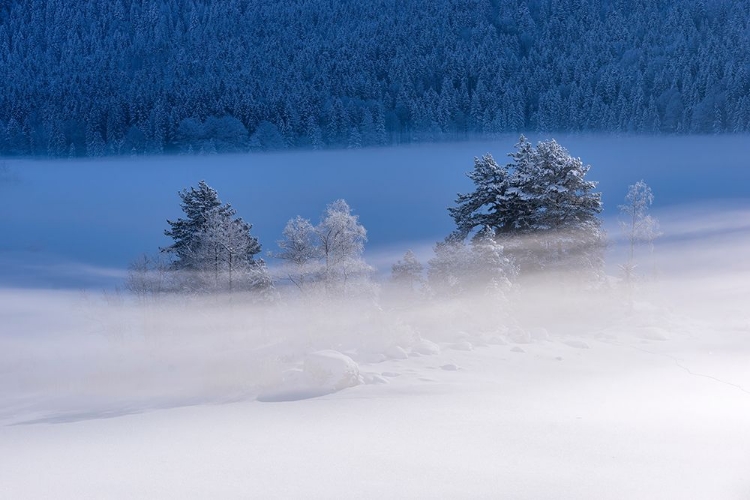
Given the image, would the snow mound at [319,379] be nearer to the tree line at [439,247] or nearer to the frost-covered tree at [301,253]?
the tree line at [439,247]

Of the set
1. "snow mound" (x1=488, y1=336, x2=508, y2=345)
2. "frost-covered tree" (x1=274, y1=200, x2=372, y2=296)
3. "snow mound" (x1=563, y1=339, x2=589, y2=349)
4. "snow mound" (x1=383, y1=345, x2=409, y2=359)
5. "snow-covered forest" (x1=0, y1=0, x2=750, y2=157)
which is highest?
"snow-covered forest" (x1=0, y1=0, x2=750, y2=157)

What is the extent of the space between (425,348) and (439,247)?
6192 mm

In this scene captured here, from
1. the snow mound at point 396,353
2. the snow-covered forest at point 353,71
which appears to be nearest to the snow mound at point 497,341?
the snow mound at point 396,353

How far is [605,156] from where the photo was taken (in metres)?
80.9

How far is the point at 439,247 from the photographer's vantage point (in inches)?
939

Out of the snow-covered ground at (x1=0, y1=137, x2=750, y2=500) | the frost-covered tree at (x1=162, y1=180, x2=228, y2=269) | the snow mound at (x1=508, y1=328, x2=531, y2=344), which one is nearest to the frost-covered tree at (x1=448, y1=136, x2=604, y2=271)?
the snow-covered ground at (x1=0, y1=137, x2=750, y2=500)

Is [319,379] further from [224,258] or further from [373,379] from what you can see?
[224,258]

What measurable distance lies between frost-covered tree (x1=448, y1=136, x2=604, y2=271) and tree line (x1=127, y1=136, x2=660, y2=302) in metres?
0.04

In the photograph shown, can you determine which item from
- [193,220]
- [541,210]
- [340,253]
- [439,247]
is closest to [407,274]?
[439,247]

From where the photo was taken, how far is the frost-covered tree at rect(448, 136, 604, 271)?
79.9 feet

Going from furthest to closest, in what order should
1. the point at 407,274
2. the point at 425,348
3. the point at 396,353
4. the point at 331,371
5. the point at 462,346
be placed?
the point at 407,274
the point at 462,346
the point at 425,348
the point at 396,353
the point at 331,371

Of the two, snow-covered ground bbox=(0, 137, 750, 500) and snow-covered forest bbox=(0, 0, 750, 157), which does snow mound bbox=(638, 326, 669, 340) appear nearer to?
snow-covered ground bbox=(0, 137, 750, 500)

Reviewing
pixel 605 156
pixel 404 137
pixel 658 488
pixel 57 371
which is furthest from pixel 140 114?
pixel 658 488

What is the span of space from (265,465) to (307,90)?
3118 inches
